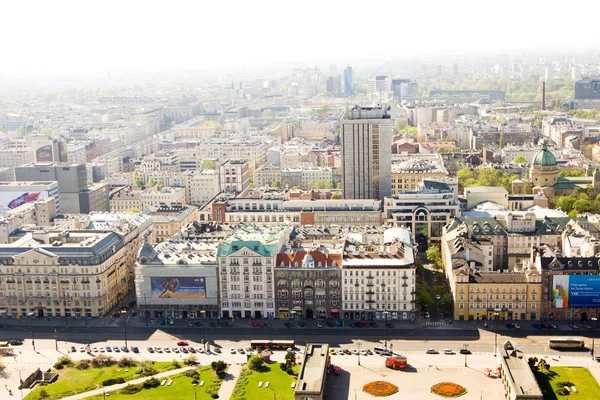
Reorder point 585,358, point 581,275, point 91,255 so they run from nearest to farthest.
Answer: point 585,358
point 581,275
point 91,255

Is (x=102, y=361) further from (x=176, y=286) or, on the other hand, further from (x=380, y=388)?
(x=380, y=388)

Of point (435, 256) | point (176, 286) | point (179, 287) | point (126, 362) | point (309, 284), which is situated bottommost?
point (126, 362)

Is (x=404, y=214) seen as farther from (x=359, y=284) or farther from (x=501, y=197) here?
(x=359, y=284)

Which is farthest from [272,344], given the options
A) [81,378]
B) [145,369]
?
[81,378]

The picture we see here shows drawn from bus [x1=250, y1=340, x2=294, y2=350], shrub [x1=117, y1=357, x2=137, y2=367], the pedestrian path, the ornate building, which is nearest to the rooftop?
bus [x1=250, y1=340, x2=294, y2=350]

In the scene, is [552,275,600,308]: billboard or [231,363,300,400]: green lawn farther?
[552,275,600,308]: billboard

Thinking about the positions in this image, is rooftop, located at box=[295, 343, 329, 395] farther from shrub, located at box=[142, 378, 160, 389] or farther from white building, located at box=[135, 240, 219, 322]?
white building, located at box=[135, 240, 219, 322]

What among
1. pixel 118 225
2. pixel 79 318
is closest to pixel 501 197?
pixel 118 225
